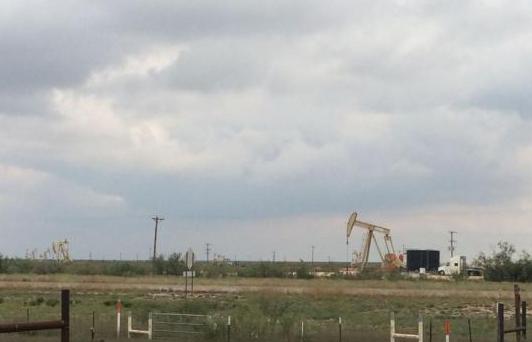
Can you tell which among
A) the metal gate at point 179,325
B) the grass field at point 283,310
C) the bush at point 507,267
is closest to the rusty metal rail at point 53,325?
the grass field at point 283,310

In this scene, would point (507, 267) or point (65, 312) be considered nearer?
point (65, 312)

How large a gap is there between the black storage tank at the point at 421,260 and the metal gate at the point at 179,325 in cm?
10427

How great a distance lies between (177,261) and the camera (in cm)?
10631

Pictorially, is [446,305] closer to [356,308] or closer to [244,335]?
[356,308]

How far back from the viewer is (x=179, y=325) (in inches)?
1065

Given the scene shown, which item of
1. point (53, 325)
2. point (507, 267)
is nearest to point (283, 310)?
point (53, 325)

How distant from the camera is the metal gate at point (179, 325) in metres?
26.1

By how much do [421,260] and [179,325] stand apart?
350 ft

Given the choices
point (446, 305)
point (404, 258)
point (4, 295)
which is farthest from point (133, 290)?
point (404, 258)

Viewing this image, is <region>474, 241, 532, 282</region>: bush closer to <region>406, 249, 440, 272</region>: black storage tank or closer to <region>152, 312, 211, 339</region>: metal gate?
<region>406, 249, 440, 272</region>: black storage tank

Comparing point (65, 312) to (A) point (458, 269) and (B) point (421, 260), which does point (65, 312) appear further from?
(B) point (421, 260)

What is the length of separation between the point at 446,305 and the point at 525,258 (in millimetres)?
54880

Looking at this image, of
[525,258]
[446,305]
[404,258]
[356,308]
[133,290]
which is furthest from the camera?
[404,258]

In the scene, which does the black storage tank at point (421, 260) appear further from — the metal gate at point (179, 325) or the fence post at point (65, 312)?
the fence post at point (65, 312)
